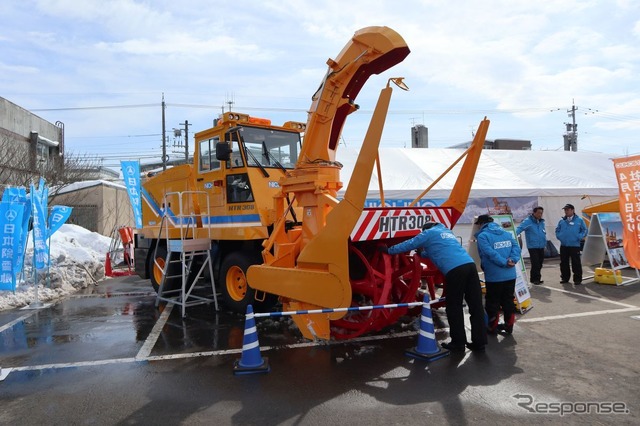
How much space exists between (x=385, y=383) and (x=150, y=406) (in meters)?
2.23

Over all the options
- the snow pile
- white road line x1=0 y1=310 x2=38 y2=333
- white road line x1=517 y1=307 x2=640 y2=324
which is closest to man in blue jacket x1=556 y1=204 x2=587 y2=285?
white road line x1=517 y1=307 x2=640 y2=324

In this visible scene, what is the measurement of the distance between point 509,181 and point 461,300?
10.5 meters

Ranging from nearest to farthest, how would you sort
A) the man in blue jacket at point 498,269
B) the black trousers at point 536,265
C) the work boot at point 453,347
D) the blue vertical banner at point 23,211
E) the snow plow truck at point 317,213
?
the snow plow truck at point 317,213
the work boot at point 453,347
the man in blue jacket at point 498,269
the blue vertical banner at point 23,211
the black trousers at point 536,265

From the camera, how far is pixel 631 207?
949cm

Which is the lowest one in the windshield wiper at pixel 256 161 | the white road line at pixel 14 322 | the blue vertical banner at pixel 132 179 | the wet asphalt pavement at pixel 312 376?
the wet asphalt pavement at pixel 312 376

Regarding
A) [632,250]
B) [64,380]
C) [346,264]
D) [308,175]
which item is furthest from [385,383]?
[632,250]

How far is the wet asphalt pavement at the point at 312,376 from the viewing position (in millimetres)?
3809

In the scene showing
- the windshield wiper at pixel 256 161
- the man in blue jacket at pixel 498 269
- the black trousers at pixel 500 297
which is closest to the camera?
the man in blue jacket at pixel 498 269

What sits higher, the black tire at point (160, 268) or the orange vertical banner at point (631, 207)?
the orange vertical banner at point (631, 207)

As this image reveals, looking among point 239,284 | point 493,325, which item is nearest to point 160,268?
point 239,284

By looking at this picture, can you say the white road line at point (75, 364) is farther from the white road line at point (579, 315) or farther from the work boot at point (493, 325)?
the white road line at point (579, 315)

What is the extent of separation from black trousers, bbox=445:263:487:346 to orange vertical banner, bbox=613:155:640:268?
6.26 m
